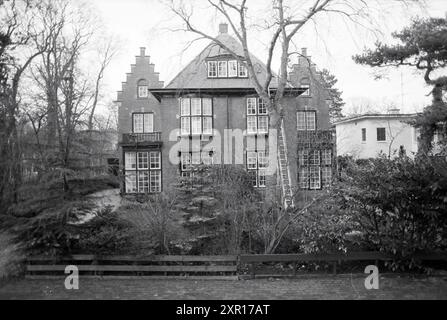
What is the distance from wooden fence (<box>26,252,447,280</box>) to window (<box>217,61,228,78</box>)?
19.0m

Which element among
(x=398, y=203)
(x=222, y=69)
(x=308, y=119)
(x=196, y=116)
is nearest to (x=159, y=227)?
(x=398, y=203)

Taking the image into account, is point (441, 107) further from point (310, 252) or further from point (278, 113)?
point (310, 252)

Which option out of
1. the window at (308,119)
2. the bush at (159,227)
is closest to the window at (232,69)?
the window at (308,119)

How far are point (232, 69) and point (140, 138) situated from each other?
8437 millimetres

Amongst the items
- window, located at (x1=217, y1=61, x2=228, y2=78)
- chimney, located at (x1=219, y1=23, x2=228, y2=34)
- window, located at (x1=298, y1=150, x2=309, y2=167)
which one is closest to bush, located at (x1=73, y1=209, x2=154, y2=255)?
window, located at (x1=298, y1=150, x2=309, y2=167)

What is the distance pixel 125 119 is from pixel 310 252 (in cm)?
2604

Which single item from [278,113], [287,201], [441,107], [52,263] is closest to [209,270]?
[287,201]

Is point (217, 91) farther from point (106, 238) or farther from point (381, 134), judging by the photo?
point (381, 134)

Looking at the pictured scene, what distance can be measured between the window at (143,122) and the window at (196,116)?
278 inches

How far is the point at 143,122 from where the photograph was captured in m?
32.6

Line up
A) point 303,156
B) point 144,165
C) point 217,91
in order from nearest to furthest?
point 303,156 < point 217,91 < point 144,165

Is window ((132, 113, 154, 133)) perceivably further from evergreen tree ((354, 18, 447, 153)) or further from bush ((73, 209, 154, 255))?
bush ((73, 209, 154, 255))

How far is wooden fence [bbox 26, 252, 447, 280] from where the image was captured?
9.50 metres

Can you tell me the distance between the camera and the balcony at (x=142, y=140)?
26812 millimetres
